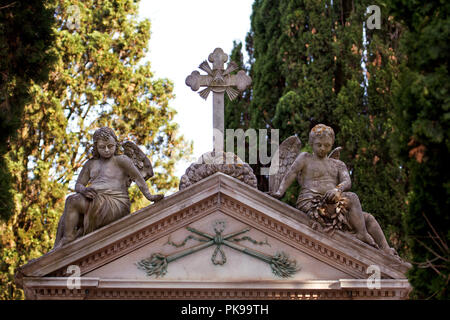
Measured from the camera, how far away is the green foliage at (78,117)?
19.5m

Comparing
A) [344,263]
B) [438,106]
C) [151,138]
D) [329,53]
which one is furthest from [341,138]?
[438,106]

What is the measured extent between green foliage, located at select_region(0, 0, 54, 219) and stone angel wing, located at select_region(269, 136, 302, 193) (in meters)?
3.71

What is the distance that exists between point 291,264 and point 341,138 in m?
8.31

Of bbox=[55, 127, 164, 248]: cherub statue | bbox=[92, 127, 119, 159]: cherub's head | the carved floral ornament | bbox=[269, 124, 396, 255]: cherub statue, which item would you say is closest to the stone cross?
the carved floral ornament

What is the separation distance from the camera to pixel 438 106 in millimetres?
8727

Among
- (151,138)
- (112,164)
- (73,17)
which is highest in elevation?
(73,17)

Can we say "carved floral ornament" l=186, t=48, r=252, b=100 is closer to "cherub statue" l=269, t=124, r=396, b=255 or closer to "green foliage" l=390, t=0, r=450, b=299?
"cherub statue" l=269, t=124, r=396, b=255

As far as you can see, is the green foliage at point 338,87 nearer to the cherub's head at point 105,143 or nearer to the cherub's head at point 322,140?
the cherub's head at point 322,140

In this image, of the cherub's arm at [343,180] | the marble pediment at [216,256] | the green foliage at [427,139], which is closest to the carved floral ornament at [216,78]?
the marble pediment at [216,256]

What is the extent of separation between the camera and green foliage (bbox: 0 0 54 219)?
35.3 feet

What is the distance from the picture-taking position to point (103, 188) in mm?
11594

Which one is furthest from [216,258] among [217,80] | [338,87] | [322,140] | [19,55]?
[338,87]

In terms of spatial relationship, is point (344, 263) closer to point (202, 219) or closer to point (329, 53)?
point (202, 219)

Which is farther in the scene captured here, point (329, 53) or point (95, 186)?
point (329, 53)
